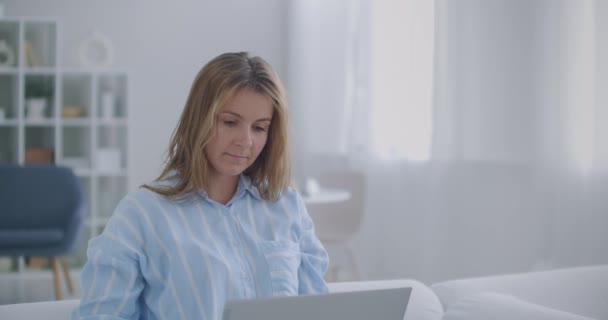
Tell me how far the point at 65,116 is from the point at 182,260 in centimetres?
441

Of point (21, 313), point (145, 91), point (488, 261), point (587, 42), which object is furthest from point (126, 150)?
point (21, 313)

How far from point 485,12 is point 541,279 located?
6.99 ft

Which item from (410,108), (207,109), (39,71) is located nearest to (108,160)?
(39,71)

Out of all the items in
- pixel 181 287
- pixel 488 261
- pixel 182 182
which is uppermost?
pixel 182 182

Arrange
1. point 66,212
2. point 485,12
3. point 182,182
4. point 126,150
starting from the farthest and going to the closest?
point 126,150 < point 66,212 < point 485,12 < point 182,182

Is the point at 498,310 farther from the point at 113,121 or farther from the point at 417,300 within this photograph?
the point at 113,121

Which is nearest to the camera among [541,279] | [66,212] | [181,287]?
[181,287]

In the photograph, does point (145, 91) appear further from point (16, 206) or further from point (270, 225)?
point (270, 225)

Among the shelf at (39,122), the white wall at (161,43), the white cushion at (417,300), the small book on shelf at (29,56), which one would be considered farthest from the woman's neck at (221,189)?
the white wall at (161,43)

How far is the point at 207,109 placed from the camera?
1363mm

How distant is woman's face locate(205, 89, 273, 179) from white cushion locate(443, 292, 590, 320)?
1.66ft

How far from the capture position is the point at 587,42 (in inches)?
114

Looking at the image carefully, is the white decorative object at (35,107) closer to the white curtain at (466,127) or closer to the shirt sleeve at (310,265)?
the white curtain at (466,127)

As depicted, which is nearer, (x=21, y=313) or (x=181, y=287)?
(x=181, y=287)
